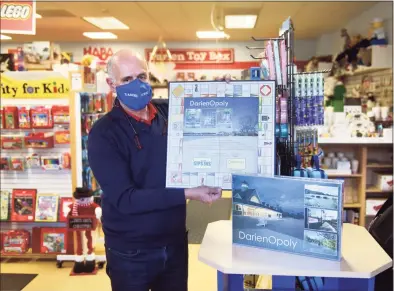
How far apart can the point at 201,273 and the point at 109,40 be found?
8514 millimetres

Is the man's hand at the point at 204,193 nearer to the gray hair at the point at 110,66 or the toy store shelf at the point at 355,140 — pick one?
the gray hair at the point at 110,66

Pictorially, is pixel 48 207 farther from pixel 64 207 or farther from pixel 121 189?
pixel 121 189

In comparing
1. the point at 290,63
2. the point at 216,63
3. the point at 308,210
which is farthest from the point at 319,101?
the point at 216,63

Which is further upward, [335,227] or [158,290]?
[335,227]

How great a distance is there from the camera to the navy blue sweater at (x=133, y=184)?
1.90 meters

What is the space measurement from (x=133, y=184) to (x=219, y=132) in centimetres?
47

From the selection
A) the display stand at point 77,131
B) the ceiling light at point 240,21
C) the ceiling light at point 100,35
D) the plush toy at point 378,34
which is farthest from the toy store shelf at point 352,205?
the ceiling light at point 100,35

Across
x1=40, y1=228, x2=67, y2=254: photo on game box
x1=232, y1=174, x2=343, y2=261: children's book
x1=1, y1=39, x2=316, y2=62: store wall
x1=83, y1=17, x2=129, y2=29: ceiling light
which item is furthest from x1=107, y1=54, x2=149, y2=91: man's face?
x1=1, y1=39, x2=316, y2=62: store wall

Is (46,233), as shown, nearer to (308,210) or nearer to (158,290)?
(158,290)

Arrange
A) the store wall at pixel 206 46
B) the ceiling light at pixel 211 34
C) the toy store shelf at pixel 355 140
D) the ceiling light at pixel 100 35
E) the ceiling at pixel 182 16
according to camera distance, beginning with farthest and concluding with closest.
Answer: the store wall at pixel 206 46, the ceiling light at pixel 100 35, the ceiling light at pixel 211 34, the ceiling at pixel 182 16, the toy store shelf at pixel 355 140

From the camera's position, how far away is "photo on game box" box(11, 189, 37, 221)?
4.34 metres

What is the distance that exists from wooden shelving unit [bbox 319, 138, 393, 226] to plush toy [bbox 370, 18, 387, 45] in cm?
195

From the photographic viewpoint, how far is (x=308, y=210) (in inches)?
68.7

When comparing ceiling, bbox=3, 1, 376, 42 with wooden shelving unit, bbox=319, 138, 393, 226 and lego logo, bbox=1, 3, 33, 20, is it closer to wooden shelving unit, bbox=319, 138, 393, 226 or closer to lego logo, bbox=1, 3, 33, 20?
wooden shelving unit, bbox=319, 138, 393, 226
